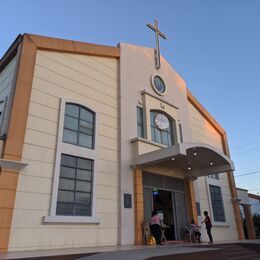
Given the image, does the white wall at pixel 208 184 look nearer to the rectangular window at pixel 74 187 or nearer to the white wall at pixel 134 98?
the white wall at pixel 134 98

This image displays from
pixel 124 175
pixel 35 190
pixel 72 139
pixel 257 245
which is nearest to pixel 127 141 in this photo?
pixel 124 175

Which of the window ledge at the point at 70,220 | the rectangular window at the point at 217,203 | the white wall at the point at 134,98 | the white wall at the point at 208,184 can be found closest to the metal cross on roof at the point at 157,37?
the white wall at the point at 134,98

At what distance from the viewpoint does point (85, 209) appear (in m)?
9.68

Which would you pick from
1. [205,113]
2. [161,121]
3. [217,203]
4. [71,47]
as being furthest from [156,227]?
[205,113]

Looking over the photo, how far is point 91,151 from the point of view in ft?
34.4

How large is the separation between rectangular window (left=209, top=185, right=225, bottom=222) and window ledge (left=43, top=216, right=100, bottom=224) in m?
8.56

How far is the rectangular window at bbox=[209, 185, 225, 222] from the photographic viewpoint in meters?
15.7

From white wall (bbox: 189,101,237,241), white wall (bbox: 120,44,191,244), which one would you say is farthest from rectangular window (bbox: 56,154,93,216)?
white wall (bbox: 189,101,237,241)

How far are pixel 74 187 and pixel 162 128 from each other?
19.5ft

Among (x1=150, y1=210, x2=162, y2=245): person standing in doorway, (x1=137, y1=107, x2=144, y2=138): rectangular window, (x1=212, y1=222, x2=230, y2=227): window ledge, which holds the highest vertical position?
(x1=137, y1=107, x2=144, y2=138): rectangular window

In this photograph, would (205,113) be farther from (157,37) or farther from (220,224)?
(220,224)

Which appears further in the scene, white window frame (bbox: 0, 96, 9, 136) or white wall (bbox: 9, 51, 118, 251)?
white window frame (bbox: 0, 96, 9, 136)

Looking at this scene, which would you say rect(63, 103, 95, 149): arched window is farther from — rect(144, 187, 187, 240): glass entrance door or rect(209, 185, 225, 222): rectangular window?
rect(209, 185, 225, 222): rectangular window

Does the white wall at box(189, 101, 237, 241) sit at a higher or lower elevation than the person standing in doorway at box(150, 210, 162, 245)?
higher
